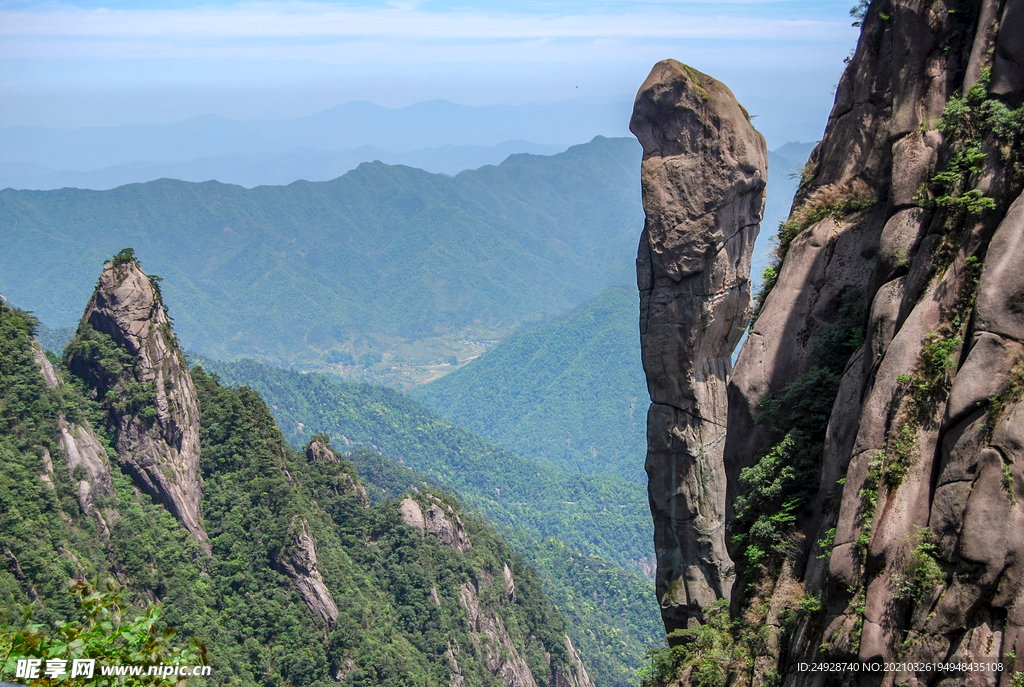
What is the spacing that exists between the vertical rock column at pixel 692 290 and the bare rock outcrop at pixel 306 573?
3468 cm

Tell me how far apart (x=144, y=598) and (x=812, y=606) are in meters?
47.4

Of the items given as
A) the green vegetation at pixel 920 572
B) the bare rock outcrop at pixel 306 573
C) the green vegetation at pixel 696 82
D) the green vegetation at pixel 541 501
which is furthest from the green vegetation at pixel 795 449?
the green vegetation at pixel 541 501

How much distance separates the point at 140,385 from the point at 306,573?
17.6m

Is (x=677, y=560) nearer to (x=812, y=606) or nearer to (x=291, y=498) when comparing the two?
(x=812, y=606)

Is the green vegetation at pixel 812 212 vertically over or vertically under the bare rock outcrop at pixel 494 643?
over

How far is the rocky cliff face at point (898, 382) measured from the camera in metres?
11.3

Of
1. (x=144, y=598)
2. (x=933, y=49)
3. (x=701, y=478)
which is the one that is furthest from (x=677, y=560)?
(x=144, y=598)

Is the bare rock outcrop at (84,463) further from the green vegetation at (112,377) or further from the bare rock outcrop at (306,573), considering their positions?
the bare rock outcrop at (306,573)

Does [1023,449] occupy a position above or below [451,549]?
above

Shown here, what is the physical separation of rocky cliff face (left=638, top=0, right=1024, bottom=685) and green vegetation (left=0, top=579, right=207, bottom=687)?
9.59 metres

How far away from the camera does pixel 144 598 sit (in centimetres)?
5050

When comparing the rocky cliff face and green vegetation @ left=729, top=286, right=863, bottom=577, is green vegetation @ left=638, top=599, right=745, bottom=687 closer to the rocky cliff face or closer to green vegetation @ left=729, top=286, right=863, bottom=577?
the rocky cliff face

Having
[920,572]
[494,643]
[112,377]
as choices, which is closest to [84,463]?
[112,377]

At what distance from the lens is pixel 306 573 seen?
187ft
